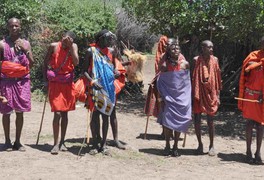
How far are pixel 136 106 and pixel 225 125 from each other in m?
2.86

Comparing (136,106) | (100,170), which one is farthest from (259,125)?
(136,106)

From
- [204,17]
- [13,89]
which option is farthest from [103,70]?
[204,17]

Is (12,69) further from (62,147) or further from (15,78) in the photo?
(62,147)

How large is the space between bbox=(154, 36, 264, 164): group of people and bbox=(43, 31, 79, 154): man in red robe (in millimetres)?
1303

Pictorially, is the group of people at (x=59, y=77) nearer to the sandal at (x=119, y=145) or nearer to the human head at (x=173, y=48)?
the sandal at (x=119, y=145)

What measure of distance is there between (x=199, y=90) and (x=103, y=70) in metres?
1.48

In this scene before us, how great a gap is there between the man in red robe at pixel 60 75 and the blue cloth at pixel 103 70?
0.89 feet

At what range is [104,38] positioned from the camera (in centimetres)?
623

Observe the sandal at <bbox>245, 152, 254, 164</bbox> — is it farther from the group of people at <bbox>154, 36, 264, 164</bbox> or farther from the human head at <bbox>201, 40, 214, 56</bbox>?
the human head at <bbox>201, 40, 214, 56</bbox>

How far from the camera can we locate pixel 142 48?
2322 centimetres

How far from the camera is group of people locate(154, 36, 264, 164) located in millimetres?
6312

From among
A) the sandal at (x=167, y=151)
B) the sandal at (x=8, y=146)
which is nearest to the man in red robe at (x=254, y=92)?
the sandal at (x=167, y=151)

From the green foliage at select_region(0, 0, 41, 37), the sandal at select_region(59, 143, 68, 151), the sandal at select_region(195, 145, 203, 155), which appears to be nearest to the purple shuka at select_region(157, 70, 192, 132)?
the sandal at select_region(195, 145, 203, 155)

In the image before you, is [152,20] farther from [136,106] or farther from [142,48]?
[142,48]
